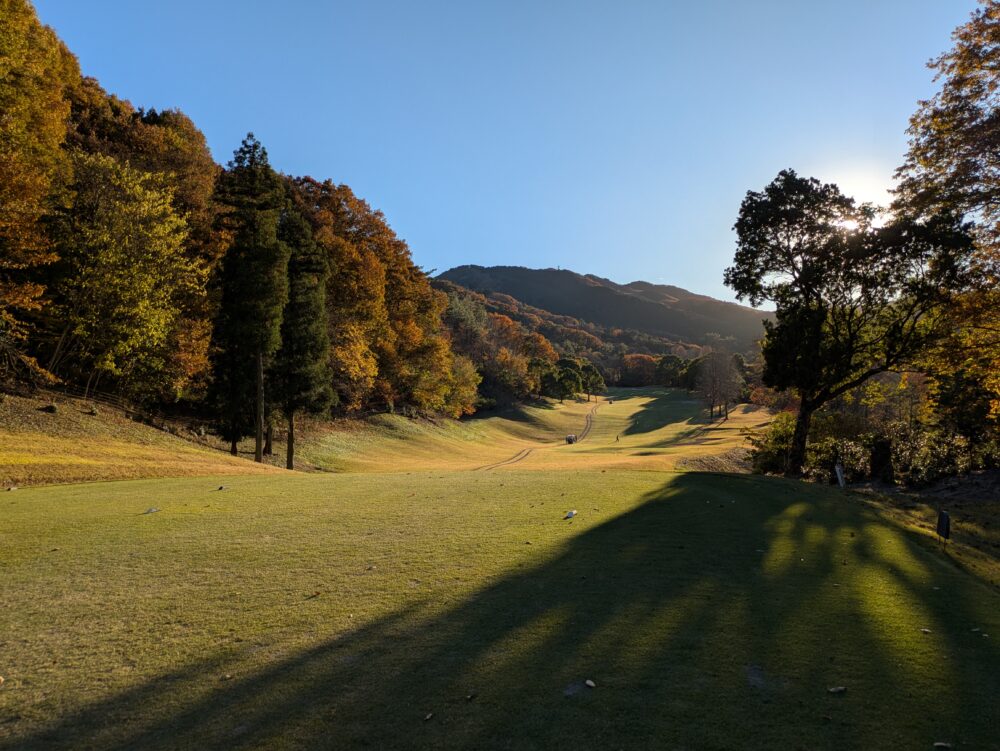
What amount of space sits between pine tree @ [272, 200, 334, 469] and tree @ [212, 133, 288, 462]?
1.40m

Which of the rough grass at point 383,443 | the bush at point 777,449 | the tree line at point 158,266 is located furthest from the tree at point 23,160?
the bush at point 777,449

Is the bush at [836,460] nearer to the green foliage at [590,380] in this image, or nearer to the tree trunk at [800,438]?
the tree trunk at [800,438]

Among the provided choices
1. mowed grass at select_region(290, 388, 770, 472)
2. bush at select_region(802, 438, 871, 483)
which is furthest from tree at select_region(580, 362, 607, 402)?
bush at select_region(802, 438, 871, 483)

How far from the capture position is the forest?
52.4ft

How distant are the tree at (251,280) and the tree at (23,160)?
689 centimetres

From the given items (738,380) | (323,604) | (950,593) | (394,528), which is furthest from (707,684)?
(738,380)

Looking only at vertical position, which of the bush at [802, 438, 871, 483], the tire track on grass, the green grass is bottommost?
the tire track on grass

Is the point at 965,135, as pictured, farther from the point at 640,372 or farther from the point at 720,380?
the point at 640,372

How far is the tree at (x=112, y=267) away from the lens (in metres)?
24.0

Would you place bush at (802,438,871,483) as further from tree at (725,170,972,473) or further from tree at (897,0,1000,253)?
tree at (897,0,1000,253)

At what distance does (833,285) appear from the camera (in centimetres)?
2052

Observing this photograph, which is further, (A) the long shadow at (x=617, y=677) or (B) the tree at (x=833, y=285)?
(B) the tree at (x=833, y=285)

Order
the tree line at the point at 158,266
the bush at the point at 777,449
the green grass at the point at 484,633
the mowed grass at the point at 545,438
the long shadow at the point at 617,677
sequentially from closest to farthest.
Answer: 1. the long shadow at the point at 617,677
2. the green grass at the point at 484,633
3. the tree line at the point at 158,266
4. the bush at the point at 777,449
5. the mowed grass at the point at 545,438

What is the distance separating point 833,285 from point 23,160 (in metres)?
31.3
